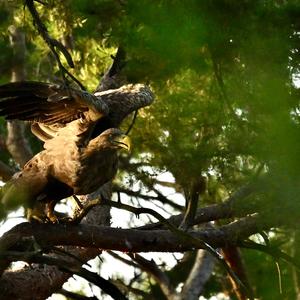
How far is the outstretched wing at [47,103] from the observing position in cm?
478

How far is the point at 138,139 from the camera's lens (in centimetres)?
666

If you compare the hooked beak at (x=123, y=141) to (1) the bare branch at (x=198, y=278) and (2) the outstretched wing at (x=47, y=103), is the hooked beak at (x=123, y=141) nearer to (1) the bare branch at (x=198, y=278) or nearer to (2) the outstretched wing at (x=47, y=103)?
(2) the outstretched wing at (x=47, y=103)

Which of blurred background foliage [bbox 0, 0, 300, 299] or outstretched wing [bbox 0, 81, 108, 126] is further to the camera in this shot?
outstretched wing [bbox 0, 81, 108, 126]

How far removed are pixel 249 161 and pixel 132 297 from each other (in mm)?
4471

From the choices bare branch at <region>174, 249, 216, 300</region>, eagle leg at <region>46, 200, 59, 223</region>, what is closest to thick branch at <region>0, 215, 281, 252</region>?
eagle leg at <region>46, 200, 59, 223</region>

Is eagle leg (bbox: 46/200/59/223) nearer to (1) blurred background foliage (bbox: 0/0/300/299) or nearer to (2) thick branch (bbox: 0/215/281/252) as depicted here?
(2) thick branch (bbox: 0/215/281/252)

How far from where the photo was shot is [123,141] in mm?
4766

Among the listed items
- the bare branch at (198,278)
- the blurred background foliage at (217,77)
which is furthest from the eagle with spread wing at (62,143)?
the bare branch at (198,278)

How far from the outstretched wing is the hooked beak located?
24 cm

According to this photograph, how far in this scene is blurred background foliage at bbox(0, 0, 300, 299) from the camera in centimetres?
374

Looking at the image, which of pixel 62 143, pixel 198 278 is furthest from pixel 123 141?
pixel 198 278

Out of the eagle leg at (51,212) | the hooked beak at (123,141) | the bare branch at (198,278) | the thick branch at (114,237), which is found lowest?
the thick branch at (114,237)

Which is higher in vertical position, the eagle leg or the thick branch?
the eagle leg

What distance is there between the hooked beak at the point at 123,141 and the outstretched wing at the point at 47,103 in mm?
237
